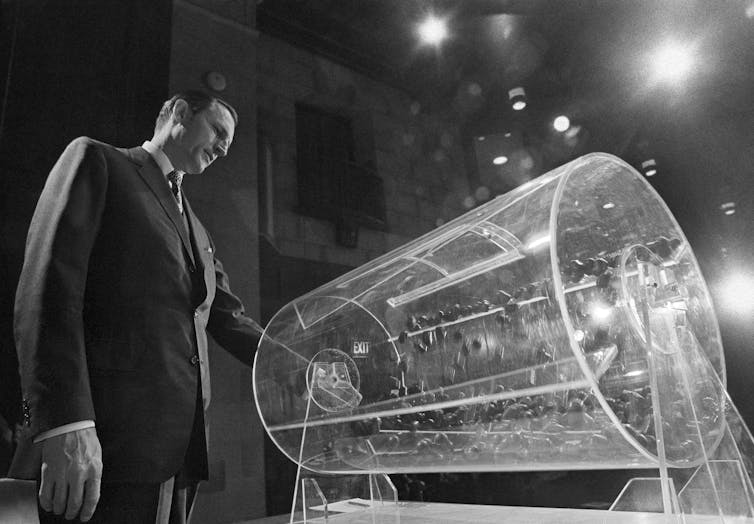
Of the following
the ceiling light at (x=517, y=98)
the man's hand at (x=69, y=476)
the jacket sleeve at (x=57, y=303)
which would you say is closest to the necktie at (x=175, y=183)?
the jacket sleeve at (x=57, y=303)

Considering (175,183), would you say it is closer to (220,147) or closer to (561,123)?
(220,147)

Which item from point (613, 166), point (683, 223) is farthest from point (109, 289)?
point (683, 223)

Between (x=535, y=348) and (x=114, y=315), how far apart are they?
26.5 inches

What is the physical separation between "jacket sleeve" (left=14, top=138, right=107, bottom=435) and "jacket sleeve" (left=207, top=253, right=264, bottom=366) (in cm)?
49

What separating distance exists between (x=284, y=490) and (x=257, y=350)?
0.72 metres

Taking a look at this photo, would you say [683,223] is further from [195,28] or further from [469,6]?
[195,28]

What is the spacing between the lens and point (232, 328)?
135 centimetres

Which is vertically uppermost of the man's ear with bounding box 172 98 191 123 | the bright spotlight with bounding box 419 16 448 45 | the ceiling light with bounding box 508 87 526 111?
the bright spotlight with bounding box 419 16 448 45

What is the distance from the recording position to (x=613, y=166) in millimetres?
779

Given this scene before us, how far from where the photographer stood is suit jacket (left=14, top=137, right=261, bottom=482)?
2.53 feet

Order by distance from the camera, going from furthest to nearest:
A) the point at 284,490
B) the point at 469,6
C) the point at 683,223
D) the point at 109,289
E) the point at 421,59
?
the point at 421,59 < the point at 469,6 < the point at 284,490 < the point at 683,223 < the point at 109,289

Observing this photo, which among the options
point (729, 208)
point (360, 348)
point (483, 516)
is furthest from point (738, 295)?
point (360, 348)

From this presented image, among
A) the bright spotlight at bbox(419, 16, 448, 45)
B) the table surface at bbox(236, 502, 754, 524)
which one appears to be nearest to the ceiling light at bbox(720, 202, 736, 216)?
the table surface at bbox(236, 502, 754, 524)

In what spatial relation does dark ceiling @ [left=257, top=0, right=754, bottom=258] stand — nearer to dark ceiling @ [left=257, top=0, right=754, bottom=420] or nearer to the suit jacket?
dark ceiling @ [left=257, top=0, right=754, bottom=420]
